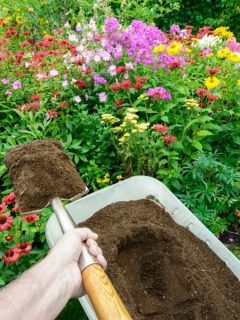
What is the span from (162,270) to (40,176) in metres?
0.70

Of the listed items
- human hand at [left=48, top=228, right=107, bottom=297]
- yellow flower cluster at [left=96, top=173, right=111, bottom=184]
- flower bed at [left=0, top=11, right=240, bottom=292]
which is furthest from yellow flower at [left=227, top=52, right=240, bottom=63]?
human hand at [left=48, top=228, right=107, bottom=297]

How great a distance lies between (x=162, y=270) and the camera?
203 centimetres

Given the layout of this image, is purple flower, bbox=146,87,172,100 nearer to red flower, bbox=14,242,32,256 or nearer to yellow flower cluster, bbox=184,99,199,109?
yellow flower cluster, bbox=184,99,199,109

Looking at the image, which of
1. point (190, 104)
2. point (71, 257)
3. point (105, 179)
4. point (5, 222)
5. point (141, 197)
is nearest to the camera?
point (71, 257)

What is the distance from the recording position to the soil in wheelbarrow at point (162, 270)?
1873mm

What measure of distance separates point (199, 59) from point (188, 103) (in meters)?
0.96

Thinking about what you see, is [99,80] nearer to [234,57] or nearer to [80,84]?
[80,84]

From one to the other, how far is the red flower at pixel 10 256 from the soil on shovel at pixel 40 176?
0.22 metres

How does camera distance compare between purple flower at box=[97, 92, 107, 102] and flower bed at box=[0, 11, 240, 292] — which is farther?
purple flower at box=[97, 92, 107, 102]

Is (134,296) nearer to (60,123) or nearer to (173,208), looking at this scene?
(173,208)

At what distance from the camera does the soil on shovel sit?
2004 millimetres

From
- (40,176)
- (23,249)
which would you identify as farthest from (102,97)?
(23,249)

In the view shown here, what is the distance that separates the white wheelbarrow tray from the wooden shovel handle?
59 cm

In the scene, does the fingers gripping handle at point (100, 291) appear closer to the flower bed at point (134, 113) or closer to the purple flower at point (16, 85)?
the flower bed at point (134, 113)
